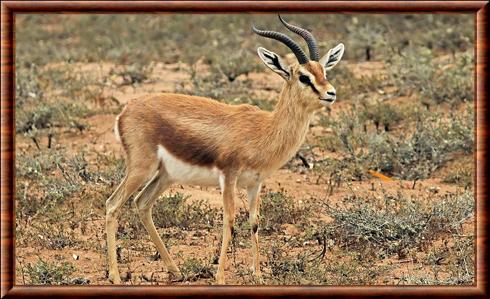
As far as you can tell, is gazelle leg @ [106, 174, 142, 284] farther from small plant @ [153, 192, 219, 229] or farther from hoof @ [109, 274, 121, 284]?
small plant @ [153, 192, 219, 229]

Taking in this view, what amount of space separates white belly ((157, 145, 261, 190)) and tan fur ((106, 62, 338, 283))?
1.4 inches

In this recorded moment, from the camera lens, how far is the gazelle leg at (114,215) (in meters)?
8.02

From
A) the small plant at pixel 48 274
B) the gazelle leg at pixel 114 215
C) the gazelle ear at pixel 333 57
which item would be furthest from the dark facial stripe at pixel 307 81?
the small plant at pixel 48 274

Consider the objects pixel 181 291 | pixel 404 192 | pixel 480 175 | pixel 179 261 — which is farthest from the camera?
pixel 404 192

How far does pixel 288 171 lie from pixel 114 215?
11.4 ft

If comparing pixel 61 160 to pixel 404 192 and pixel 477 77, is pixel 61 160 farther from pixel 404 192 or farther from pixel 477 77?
pixel 477 77

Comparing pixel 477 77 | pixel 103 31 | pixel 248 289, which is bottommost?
pixel 248 289

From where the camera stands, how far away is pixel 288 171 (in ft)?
36.8

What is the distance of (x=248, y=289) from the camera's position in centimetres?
685

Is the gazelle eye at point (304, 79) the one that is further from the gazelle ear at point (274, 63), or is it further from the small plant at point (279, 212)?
the small plant at point (279, 212)

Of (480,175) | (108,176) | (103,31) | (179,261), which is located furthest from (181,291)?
(103,31)

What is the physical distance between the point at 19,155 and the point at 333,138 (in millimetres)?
3989

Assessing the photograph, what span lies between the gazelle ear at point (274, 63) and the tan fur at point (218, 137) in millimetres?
74

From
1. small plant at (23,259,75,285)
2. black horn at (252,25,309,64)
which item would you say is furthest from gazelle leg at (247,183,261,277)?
small plant at (23,259,75,285)
